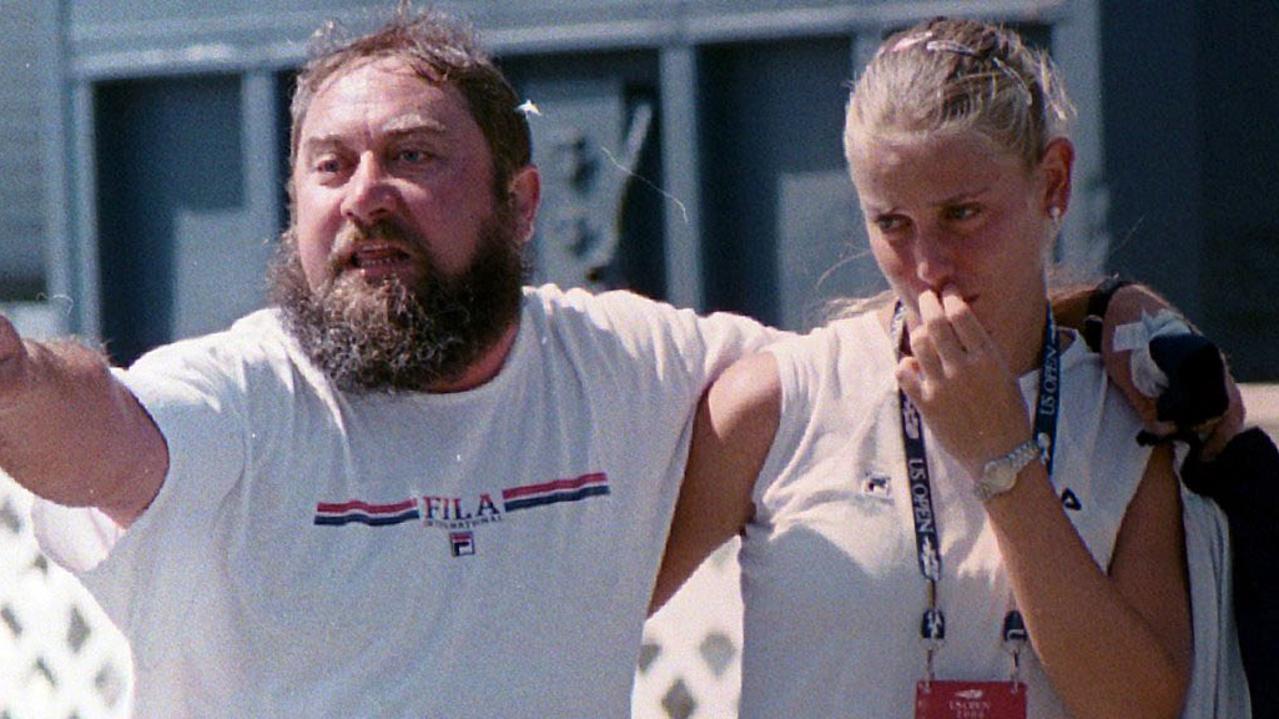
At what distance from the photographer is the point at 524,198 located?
277 centimetres

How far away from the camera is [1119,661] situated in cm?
222

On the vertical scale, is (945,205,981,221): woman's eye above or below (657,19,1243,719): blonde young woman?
above

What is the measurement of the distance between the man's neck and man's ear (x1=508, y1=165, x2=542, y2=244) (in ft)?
0.56

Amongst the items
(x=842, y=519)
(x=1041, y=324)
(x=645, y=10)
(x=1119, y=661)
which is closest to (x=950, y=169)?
(x=1041, y=324)

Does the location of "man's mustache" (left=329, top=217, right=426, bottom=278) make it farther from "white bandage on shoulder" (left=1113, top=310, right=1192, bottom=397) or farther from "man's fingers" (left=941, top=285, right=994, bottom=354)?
"white bandage on shoulder" (left=1113, top=310, right=1192, bottom=397)

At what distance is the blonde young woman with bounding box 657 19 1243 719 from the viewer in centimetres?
224

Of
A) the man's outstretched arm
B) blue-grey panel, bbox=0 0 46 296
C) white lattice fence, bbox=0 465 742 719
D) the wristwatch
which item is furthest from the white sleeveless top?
blue-grey panel, bbox=0 0 46 296

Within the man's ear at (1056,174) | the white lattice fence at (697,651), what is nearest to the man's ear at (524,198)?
the man's ear at (1056,174)

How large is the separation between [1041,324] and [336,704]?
1000 mm

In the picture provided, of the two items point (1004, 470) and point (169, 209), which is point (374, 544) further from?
point (169, 209)

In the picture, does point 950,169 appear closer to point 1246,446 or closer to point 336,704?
point 1246,446

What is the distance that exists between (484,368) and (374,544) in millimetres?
329

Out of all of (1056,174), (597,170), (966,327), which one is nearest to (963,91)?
(1056,174)

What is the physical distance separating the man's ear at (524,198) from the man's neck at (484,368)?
0.56 ft
